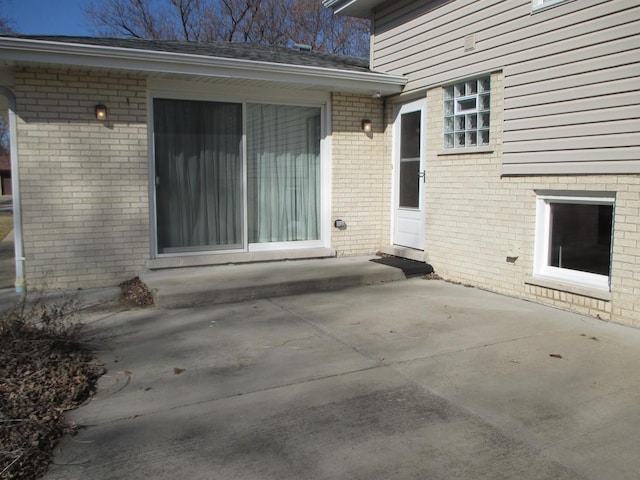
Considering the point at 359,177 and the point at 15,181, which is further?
the point at 359,177

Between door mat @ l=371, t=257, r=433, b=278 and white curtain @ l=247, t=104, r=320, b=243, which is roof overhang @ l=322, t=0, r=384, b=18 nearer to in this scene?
white curtain @ l=247, t=104, r=320, b=243

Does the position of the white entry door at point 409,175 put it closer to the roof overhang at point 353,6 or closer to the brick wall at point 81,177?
the roof overhang at point 353,6

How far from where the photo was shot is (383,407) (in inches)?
144

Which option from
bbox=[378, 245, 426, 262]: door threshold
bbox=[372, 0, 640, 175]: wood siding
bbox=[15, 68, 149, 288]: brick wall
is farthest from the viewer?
bbox=[378, 245, 426, 262]: door threshold

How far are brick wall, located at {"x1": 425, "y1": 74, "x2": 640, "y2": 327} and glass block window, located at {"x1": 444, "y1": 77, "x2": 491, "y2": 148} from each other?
0.46 ft

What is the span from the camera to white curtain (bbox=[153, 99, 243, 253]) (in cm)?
778

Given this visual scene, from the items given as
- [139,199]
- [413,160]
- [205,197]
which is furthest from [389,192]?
[139,199]

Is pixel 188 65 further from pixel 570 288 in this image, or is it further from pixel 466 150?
pixel 570 288

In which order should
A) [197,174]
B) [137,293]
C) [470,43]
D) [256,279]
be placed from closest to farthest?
[137,293]
[256,279]
[470,43]
[197,174]

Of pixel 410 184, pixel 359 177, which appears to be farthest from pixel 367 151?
pixel 410 184

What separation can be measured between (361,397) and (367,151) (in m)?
5.78

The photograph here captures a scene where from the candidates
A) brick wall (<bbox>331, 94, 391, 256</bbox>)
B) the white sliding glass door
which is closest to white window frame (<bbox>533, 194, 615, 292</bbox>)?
brick wall (<bbox>331, 94, 391, 256</bbox>)

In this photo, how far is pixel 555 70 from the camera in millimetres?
6059

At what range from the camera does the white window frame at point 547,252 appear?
5.93 metres
